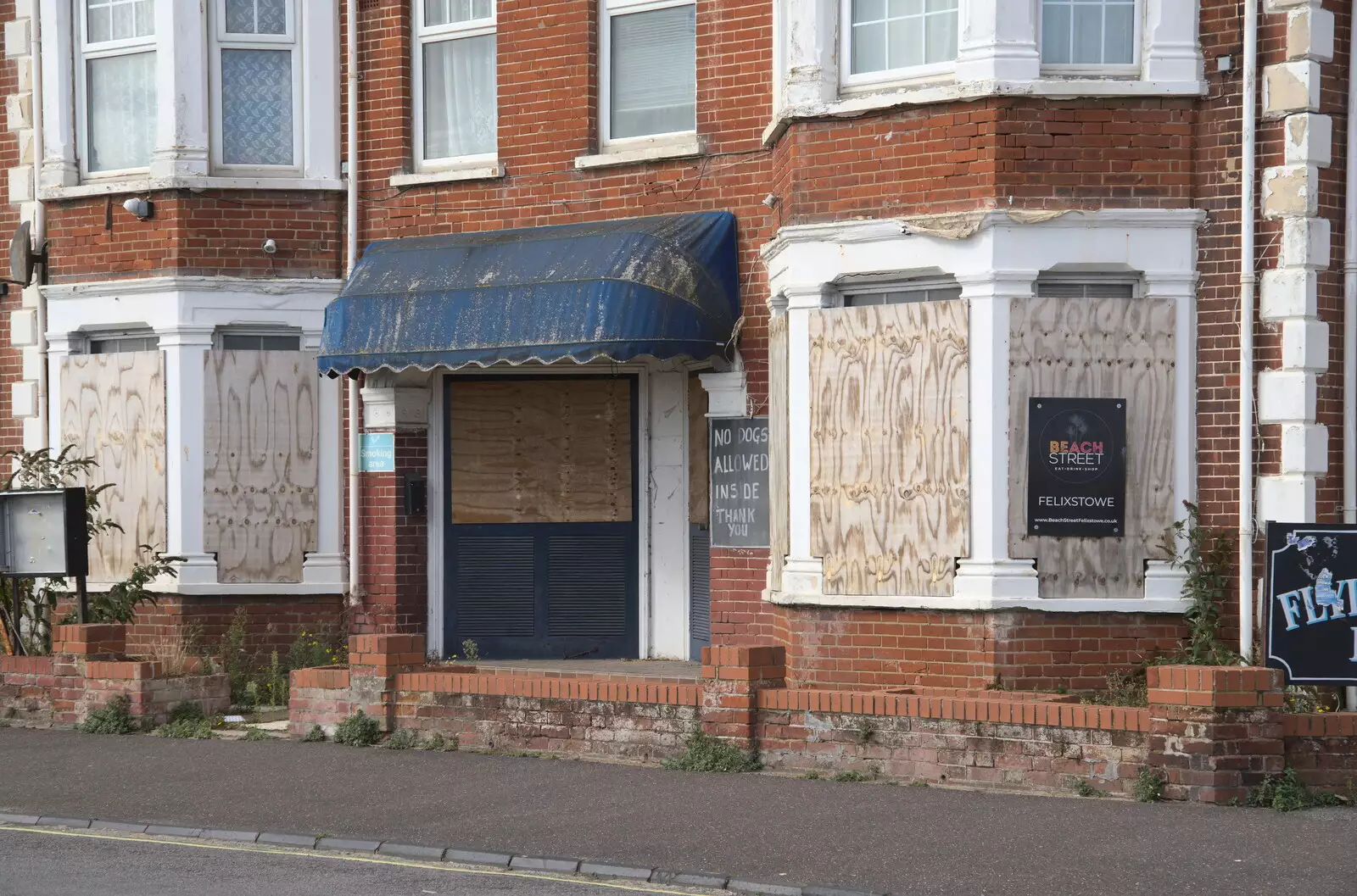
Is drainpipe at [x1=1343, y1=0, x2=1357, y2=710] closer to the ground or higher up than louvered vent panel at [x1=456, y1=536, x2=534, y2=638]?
higher up

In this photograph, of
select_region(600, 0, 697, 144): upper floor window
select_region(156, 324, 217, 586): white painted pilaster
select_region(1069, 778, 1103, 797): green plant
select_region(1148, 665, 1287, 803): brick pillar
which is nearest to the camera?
select_region(1148, 665, 1287, 803): brick pillar

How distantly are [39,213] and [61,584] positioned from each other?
3070 millimetres

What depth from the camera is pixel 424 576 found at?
15.5 metres

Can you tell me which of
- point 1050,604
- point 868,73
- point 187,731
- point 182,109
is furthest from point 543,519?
point 1050,604

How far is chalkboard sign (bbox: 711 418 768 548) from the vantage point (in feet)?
45.2

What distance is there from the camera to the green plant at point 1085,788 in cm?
1004

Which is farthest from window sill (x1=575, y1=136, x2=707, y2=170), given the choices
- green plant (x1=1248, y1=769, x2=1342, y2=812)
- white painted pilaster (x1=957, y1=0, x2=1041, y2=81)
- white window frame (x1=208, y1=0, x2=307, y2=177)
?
green plant (x1=1248, y1=769, x2=1342, y2=812)

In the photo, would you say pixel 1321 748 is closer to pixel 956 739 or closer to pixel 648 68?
pixel 956 739

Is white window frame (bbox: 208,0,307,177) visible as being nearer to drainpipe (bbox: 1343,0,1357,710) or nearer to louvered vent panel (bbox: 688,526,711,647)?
louvered vent panel (bbox: 688,526,711,647)

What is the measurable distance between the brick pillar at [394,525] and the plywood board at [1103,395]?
17.8ft

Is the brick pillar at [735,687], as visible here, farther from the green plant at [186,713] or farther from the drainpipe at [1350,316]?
the green plant at [186,713]

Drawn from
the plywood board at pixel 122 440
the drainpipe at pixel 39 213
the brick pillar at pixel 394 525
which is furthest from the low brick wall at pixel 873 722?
the drainpipe at pixel 39 213

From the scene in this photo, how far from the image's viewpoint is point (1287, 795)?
9.66 metres

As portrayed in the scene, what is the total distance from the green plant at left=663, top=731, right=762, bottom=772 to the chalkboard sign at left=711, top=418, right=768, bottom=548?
9.29 ft
